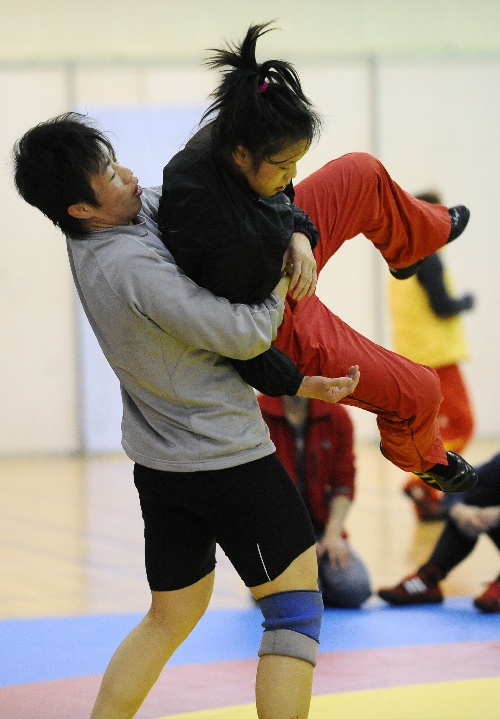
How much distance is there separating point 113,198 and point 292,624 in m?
0.91

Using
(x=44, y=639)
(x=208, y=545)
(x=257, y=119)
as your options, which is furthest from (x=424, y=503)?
(x=257, y=119)

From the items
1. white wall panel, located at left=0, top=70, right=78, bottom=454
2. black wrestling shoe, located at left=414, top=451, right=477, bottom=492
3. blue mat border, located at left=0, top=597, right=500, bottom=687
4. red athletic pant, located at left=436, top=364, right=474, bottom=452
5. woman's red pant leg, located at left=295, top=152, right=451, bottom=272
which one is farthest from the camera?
white wall panel, located at left=0, top=70, right=78, bottom=454

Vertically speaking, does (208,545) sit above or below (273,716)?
above

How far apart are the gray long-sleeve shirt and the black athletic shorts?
0.14 feet

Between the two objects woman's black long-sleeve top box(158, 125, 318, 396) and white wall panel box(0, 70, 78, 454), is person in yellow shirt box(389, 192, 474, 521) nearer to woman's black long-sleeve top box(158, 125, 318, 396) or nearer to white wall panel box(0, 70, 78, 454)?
woman's black long-sleeve top box(158, 125, 318, 396)

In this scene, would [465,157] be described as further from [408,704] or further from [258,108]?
[258,108]

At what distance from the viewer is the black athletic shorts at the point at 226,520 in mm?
2137

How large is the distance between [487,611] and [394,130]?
17.2 feet

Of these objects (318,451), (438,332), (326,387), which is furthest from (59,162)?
(438,332)

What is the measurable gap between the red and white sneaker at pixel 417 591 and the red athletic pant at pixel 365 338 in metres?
1.44

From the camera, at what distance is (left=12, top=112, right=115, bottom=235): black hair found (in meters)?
2.06

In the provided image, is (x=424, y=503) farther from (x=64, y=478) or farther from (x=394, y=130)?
(x=394, y=130)

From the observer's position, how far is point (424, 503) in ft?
18.2

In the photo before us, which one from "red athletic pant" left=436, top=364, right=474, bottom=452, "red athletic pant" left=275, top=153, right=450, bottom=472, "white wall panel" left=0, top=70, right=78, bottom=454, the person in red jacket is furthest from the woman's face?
"white wall panel" left=0, top=70, right=78, bottom=454
